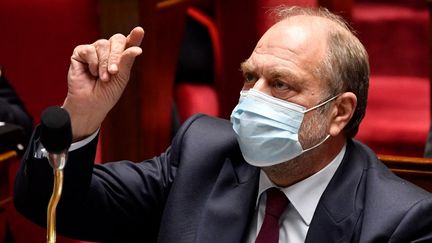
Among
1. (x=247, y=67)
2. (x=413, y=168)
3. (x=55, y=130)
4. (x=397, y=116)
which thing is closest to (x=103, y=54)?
(x=247, y=67)

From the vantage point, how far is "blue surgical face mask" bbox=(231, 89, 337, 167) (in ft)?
3.34

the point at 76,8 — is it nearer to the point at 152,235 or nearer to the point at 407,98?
the point at 152,235

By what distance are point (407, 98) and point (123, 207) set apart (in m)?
0.76

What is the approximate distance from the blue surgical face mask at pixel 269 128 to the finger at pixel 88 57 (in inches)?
6.6

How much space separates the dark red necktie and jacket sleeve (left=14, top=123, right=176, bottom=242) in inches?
5.3

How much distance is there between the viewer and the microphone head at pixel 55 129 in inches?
28.8

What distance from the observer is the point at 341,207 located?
993 mm

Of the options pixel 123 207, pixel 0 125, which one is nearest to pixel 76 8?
pixel 0 125

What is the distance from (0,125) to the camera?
1.36 metres

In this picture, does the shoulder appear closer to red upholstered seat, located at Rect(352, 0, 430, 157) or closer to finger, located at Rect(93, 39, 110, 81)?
finger, located at Rect(93, 39, 110, 81)

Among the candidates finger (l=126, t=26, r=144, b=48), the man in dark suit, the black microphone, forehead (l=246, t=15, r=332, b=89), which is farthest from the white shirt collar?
the black microphone

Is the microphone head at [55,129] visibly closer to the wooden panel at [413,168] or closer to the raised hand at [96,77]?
the raised hand at [96,77]

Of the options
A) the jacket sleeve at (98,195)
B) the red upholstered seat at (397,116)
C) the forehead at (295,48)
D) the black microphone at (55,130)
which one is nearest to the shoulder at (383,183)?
the forehead at (295,48)

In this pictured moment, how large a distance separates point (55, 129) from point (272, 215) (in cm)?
35
